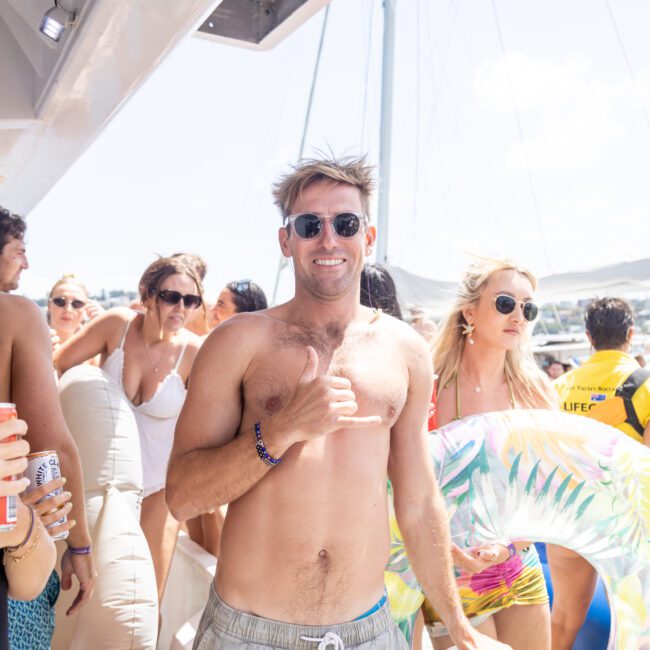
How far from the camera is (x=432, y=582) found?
181 centimetres

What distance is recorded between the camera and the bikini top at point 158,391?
326cm

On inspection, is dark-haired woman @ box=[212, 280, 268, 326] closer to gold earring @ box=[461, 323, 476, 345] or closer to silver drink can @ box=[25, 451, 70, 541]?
gold earring @ box=[461, 323, 476, 345]

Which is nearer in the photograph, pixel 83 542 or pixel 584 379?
pixel 83 542

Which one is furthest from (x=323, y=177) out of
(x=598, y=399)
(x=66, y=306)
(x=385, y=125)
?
(x=385, y=125)

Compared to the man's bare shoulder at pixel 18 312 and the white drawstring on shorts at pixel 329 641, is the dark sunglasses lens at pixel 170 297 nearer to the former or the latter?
the man's bare shoulder at pixel 18 312

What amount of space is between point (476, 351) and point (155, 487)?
69.1 inches

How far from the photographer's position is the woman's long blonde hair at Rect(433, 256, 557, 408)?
9.27 feet

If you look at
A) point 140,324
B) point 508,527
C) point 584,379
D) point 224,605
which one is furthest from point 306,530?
point 584,379

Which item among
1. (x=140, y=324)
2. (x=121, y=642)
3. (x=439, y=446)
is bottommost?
(x=121, y=642)

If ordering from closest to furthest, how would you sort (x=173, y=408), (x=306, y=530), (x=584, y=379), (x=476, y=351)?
(x=306, y=530), (x=476, y=351), (x=173, y=408), (x=584, y=379)

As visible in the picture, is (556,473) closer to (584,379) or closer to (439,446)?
(439,446)

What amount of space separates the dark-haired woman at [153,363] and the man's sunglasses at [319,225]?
1801 millimetres

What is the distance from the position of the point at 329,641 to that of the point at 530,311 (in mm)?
1685

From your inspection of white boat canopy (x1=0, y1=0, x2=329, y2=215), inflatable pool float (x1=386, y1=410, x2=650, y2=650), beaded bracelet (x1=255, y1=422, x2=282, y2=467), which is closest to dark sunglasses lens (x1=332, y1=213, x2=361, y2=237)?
beaded bracelet (x1=255, y1=422, x2=282, y2=467)
